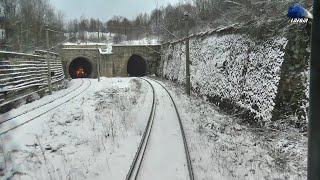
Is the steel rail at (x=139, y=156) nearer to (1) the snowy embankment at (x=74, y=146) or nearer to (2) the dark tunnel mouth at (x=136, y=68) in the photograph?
(1) the snowy embankment at (x=74, y=146)

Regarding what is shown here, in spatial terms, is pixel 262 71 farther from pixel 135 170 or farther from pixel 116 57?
pixel 116 57

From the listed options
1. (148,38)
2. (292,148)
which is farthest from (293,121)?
(148,38)

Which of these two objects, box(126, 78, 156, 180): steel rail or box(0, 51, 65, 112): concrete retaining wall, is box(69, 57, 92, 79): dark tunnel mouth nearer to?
box(0, 51, 65, 112): concrete retaining wall

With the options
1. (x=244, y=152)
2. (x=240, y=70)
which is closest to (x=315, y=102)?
(x=244, y=152)

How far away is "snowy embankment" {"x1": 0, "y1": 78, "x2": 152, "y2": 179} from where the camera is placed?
8570mm

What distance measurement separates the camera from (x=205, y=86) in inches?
906

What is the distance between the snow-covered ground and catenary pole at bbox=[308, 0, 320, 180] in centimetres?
412

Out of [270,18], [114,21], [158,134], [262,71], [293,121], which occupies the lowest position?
[158,134]

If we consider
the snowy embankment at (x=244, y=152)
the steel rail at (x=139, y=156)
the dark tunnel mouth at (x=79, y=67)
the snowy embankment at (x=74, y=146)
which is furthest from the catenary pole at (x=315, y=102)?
the dark tunnel mouth at (x=79, y=67)

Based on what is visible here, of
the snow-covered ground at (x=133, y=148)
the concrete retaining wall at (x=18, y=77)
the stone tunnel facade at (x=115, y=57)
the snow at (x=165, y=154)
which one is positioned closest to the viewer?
the snow at (x=165, y=154)

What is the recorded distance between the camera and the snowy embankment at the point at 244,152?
7975 mm

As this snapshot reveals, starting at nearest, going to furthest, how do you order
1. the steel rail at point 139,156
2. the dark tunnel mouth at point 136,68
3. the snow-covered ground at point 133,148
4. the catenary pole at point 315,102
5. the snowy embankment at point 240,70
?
1. the catenary pole at point 315,102
2. the steel rail at point 139,156
3. the snow-covered ground at point 133,148
4. the snowy embankment at point 240,70
5. the dark tunnel mouth at point 136,68

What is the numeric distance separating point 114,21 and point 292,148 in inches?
4701

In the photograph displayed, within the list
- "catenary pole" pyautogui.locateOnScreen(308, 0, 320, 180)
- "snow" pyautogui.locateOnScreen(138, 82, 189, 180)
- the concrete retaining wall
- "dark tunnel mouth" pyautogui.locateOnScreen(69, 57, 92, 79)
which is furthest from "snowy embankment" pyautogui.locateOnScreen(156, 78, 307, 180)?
"dark tunnel mouth" pyautogui.locateOnScreen(69, 57, 92, 79)
